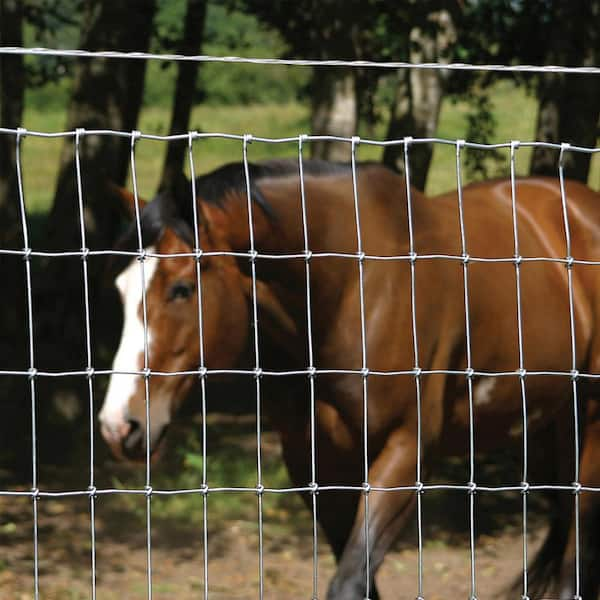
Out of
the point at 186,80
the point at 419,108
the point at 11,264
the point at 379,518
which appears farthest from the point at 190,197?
the point at 186,80

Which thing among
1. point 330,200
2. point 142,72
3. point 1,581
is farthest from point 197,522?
point 142,72

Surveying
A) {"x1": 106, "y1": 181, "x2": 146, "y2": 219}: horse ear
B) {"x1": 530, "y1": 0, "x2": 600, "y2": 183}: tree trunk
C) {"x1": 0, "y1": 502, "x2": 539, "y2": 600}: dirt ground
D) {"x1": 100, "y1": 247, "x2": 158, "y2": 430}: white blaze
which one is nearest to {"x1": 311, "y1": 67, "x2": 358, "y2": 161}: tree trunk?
{"x1": 530, "y1": 0, "x2": 600, "y2": 183}: tree trunk

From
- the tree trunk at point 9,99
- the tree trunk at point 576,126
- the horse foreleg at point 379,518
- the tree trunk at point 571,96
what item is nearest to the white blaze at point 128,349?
the horse foreleg at point 379,518

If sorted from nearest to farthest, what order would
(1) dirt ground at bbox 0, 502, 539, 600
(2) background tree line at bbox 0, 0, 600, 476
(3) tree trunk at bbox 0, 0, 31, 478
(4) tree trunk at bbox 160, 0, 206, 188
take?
(1) dirt ground at bbox 0, 502, 539, 600 < (2) background tree line at bbox 0, 0, 600, 476 < (3) tree trunk at bbox 0, 0, 31, 478 < (4) tree trunk at bbox 160, 0, 206, 188

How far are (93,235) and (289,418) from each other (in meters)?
4.05

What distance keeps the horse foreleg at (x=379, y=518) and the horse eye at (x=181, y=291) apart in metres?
0.80

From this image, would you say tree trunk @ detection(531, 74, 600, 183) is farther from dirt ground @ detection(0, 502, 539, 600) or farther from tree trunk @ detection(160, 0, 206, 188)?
tree trunk @ detection(160, 0, 206, 188)

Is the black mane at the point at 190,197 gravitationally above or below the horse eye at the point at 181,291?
above

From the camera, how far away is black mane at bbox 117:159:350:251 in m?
3.73

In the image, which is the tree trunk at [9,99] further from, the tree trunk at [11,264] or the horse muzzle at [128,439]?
the horse muzzle at [128,439]

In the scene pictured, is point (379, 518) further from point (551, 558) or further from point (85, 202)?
point (85, 202)

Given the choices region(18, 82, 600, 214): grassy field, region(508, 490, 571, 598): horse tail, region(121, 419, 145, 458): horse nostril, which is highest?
region(121, 419, 145, 458): horse nostril

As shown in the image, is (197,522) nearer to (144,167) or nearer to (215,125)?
(144,167)

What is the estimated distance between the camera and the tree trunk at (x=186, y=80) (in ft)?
35.1
